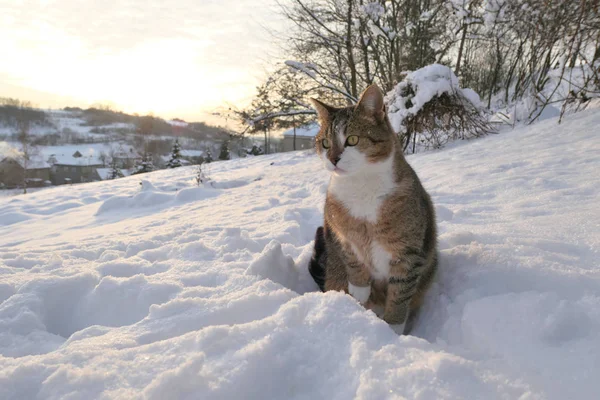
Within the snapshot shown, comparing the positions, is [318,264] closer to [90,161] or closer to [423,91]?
[423,91]

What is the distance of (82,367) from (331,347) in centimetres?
88

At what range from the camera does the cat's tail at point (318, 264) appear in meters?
2.44

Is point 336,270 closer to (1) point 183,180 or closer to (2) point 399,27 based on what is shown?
(1) point 183,180

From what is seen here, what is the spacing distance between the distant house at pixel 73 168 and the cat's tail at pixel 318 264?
201 feet

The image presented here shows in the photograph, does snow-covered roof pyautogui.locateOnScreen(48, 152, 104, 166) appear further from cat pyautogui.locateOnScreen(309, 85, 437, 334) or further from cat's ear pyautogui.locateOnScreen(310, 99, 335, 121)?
cat pyautogui.locateOnScreen(309, 85, 437, 334)

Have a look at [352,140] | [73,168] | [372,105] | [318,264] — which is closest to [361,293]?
[318,264]

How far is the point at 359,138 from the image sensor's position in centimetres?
189

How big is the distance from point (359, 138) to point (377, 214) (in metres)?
0.46

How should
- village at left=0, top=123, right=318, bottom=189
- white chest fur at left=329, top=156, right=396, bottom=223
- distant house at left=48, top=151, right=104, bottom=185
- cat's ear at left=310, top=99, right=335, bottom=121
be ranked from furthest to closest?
distant house at left=48, top=151, right=104, bottom=185 < village at left=0, top=123, right=318, bottom=189 < cat's ear at left=310, top=99, right=335, bottom=121 < white chest fur at left=329, top=156, right=396, bottom=223

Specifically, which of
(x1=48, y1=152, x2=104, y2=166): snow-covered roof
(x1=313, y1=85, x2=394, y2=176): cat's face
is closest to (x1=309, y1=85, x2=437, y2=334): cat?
(x1=313, y1=85, x2=394, y2=176): cat's face

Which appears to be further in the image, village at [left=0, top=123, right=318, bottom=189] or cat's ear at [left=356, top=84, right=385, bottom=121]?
village at [left=0, top=123, right=318, bottom=189]

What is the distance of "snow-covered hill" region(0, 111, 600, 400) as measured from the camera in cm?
103

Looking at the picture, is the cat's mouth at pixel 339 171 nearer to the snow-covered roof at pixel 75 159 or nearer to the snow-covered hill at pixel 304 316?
the snow-covered hill at pixel 304 316

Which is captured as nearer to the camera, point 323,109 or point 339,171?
point 339,171
